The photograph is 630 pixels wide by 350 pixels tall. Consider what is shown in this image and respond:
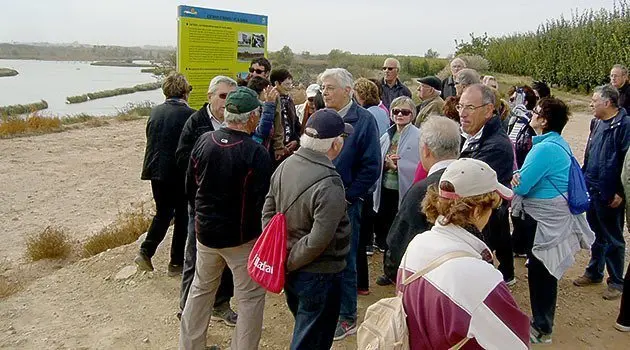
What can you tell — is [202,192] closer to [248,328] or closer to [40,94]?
[248,328]

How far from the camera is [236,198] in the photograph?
334 centimetres

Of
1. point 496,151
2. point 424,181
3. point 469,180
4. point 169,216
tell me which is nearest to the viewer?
point 469,180

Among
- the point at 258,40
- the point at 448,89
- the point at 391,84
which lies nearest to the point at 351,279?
the point at 391,84

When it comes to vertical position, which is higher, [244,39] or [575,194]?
[244,39]

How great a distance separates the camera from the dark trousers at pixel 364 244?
450cm

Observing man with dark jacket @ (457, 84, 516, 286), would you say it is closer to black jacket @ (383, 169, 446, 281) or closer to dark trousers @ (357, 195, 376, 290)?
black jacket @ (383, 169, 446, 281)

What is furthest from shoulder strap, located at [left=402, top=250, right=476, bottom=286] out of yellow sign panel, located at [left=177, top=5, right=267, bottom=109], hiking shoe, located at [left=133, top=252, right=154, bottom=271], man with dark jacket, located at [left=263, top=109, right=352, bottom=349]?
yellow sign panel, located at [left=177, top=5, right=267, bottom=109]

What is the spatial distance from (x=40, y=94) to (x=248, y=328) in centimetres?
4241

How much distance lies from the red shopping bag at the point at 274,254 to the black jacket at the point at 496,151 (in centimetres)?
142

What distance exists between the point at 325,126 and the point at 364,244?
1.86 metres

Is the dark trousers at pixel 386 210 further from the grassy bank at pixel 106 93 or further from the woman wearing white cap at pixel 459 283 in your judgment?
the grassy bank at pixel 106 93

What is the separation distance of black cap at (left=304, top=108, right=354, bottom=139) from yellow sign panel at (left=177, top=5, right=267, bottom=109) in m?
3.69

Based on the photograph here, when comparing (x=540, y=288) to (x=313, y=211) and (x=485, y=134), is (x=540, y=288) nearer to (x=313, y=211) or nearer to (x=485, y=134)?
(x=485, y=134)

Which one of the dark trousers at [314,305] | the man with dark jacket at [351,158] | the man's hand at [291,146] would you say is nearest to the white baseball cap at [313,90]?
the man's hand at [291,146]
